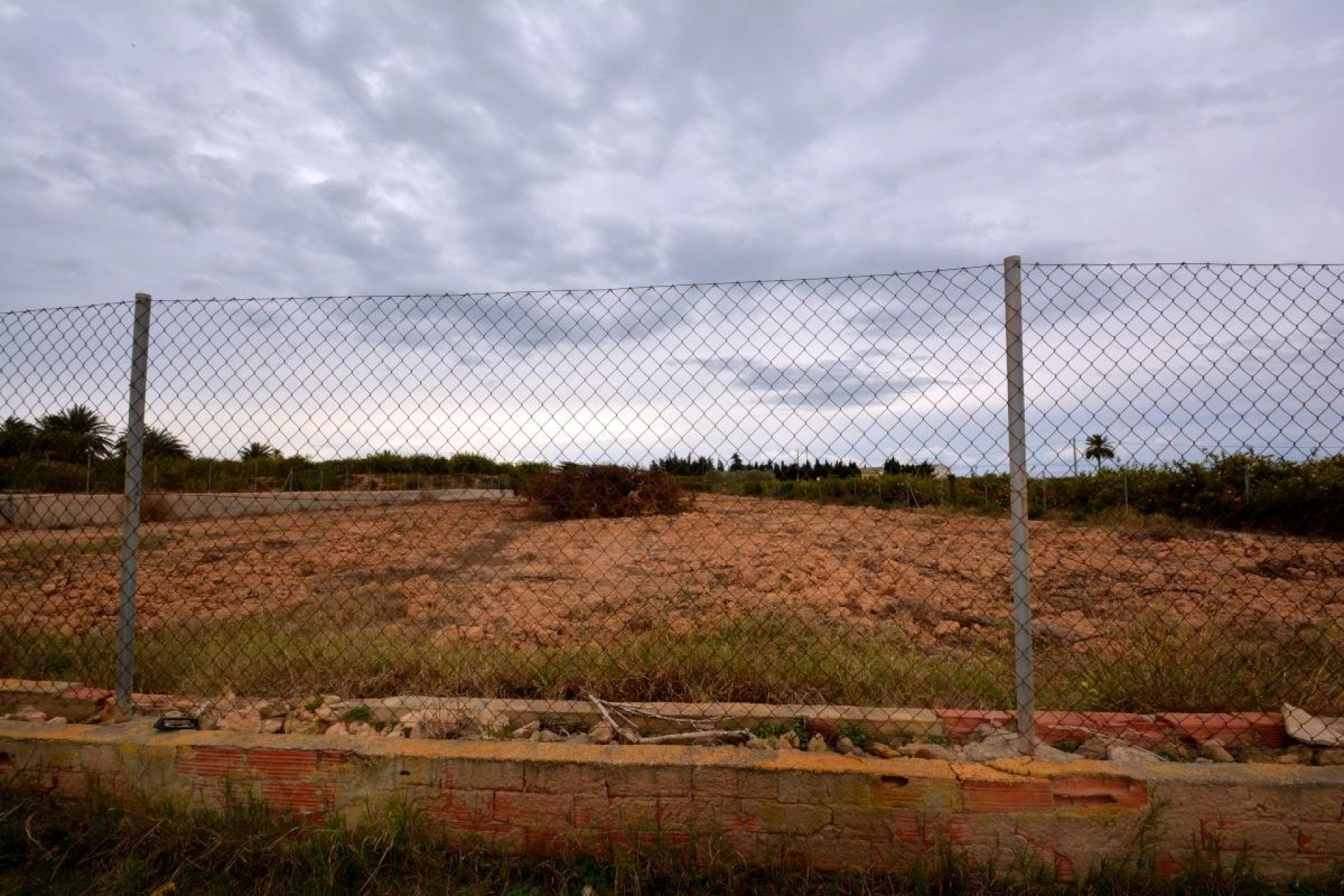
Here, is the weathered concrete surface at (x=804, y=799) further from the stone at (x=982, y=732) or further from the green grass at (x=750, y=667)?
the green grass at (x=750, y=667)

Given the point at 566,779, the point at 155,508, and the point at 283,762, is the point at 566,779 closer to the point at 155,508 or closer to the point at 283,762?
the point at 283,762

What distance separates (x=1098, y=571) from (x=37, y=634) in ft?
27.8

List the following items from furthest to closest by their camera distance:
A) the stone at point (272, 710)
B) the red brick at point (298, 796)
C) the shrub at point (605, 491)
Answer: the shrub at point (605, 491) < the stone at point (272, 710) < the red brick at point (298, 796)

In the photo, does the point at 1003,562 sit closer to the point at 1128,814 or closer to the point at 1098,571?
the point at 1098,571

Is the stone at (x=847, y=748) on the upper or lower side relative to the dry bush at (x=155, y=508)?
lower

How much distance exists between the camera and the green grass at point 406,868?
2.22 metres

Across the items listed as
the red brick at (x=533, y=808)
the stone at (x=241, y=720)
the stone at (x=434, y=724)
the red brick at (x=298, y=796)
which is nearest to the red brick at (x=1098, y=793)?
the red brick at (x=533, y=808)

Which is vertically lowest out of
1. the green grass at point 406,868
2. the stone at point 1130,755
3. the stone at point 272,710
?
the green grass at point 406,868

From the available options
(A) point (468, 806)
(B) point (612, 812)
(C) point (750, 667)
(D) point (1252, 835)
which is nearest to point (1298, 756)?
(D) point (1252, 835)

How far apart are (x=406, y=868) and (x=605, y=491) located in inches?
379

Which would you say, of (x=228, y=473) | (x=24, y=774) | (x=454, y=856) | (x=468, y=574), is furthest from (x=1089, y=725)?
(x=228, y=473)

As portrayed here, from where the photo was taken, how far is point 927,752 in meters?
2.61

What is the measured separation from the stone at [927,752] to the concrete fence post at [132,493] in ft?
10.2

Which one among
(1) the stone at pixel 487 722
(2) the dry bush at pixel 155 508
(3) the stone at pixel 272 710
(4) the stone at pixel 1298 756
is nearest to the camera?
(4) the stone at pixel 1298 756
